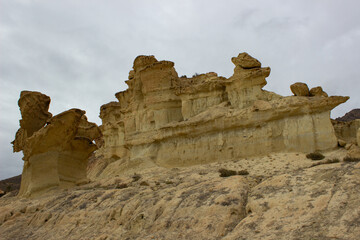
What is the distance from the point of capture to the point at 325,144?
16.9 metres

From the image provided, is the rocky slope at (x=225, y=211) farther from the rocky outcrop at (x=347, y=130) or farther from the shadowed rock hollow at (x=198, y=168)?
the rocky outcrop at (x=347, y=130)

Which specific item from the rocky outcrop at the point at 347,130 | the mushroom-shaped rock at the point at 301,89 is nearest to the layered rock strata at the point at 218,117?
the mushroom-shaped rock at the point at 301,89

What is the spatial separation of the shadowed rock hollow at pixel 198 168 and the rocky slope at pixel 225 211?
4 cm

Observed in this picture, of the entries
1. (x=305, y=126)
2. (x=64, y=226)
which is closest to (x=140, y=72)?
(x=305, y=126)

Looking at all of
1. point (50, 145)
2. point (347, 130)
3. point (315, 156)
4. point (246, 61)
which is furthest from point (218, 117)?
point (347, 130)

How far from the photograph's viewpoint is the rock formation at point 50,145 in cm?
1992

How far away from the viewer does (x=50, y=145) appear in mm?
20312

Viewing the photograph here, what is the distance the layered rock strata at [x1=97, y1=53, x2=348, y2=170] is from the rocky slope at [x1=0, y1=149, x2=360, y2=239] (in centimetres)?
770

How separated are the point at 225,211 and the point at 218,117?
12550mm

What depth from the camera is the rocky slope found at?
6828 mm

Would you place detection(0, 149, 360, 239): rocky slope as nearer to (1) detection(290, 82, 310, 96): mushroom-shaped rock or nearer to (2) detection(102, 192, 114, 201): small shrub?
(2) detection(102, 192, 114, 201): small shrub

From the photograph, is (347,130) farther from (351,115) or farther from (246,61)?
(351,115)

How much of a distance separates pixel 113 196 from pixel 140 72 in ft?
50.0

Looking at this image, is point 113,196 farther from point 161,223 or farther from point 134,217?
point 161,223
